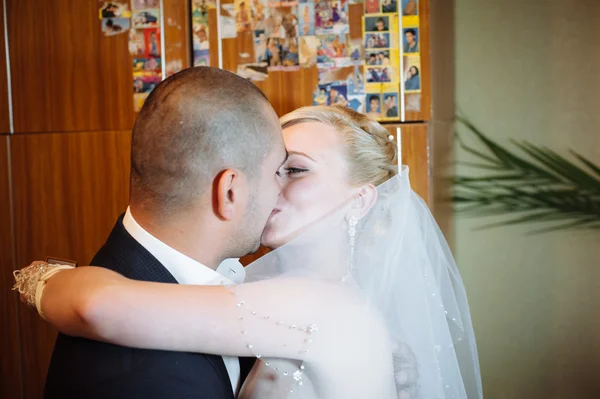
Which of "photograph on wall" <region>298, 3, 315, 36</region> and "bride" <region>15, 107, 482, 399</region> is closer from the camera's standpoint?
"bride" <region>15, 107, 482, 399</region>

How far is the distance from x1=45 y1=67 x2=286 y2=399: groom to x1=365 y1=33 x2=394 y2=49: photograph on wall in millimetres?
1020

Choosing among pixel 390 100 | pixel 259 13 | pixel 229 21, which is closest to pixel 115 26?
pixel 229 21

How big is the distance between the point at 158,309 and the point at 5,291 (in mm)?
1720

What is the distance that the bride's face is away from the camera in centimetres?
154

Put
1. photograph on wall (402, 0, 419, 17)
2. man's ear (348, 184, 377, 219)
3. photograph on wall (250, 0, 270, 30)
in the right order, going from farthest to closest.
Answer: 1. photograph on wall (250, 0, 270, 30)
2. photograph on wall (402, 0, 419, 17)
3. man's ear (348, 184, 377, 219)

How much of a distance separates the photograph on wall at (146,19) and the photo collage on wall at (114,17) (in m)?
0.03

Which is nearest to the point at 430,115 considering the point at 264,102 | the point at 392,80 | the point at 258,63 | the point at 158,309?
the point at 392,80

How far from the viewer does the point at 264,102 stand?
1198mm

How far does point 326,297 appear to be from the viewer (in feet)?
3.92

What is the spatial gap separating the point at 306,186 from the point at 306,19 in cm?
84

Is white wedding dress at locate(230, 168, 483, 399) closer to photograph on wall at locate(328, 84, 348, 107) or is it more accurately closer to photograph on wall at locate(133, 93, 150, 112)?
photograph on wall at locate(328, 84, 348, 107)

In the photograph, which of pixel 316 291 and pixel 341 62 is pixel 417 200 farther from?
pixel 341 62

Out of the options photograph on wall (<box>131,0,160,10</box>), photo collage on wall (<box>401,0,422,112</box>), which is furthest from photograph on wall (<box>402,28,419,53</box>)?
photograph on wall (<box>131,0,160,10</box>)

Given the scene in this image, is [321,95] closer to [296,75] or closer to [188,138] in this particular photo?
[296,75]
